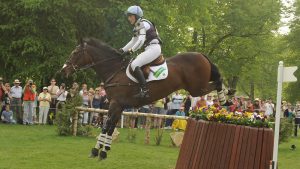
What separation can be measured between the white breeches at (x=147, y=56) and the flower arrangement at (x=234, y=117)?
65.7 inches

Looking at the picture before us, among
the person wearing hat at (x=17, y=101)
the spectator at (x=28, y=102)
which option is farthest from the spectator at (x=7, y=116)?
the spectator at (x=28, y=102)

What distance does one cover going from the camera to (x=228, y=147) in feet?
28.1

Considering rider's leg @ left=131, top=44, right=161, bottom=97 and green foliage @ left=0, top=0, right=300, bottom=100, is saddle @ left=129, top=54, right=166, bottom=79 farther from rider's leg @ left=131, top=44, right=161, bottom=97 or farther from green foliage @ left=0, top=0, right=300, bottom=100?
green foliage @ left=0, top=0, right=300, bottom=100

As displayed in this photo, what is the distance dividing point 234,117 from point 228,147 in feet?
2.11

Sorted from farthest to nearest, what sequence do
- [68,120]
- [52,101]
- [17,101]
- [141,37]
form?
[52,101] < [17,101] < [68,120] < [141,37]

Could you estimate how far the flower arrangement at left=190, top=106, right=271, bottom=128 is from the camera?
28.1ft

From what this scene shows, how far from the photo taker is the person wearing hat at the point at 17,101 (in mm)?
19984

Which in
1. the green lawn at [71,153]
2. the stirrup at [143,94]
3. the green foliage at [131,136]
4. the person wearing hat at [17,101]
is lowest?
the green lawn at [71,153]

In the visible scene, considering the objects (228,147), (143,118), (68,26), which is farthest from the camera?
(68,26)

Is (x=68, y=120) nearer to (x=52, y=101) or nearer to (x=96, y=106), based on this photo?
(x=52, y=101)

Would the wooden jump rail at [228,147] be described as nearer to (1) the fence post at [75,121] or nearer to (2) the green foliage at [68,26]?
(1) the fence post at [75,121]

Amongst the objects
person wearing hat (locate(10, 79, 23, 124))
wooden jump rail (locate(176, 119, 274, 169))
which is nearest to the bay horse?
wooden jump rail (locate(176, 119, 274, 169))

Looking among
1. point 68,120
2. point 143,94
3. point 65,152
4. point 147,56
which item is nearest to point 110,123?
point 143,94

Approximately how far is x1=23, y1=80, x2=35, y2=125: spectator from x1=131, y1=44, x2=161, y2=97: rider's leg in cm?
1061
